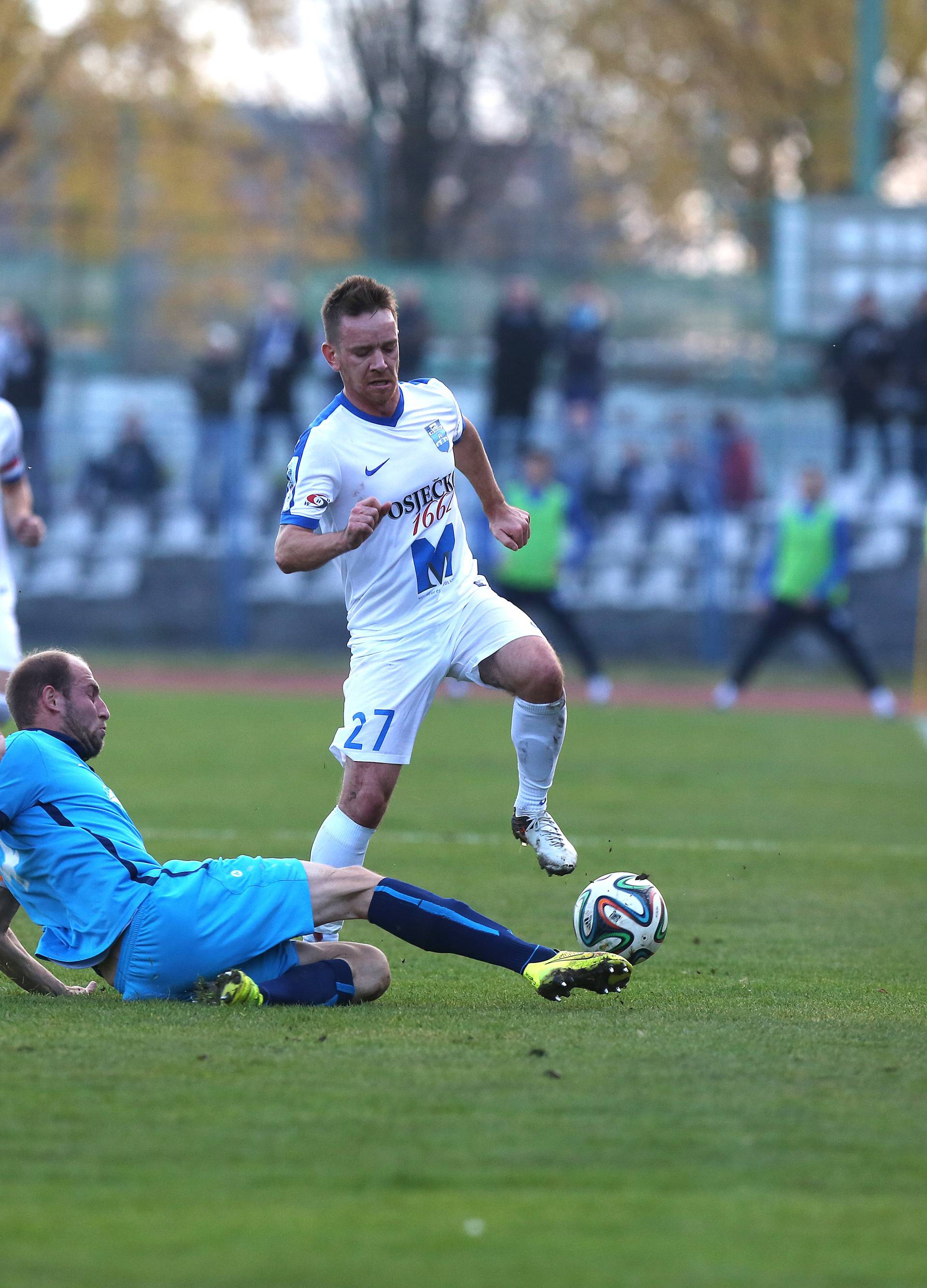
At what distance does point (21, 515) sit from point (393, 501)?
2540mm

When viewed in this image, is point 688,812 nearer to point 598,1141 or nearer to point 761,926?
point 761,926

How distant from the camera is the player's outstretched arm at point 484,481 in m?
6.83

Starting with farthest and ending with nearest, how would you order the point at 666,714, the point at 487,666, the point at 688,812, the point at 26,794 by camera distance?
1. the point at 666,714
2. the point at 688,812
3. the point at 487,666
4. the point at 26,794

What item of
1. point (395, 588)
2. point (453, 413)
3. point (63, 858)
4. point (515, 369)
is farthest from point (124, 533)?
point (63, 858)

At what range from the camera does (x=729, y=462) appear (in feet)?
75.6

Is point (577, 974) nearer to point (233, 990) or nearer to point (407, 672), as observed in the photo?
point (233, 990)

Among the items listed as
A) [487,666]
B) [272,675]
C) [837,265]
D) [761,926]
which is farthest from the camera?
[837,265]

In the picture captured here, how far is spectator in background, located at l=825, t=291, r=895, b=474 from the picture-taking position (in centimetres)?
2228

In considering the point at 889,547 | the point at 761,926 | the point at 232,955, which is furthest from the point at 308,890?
the point at 889,547

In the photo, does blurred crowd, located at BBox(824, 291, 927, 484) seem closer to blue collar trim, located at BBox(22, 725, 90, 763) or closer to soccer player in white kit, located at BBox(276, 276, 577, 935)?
soccer player in white kit, located at BBox(276, 276, 577, 935)

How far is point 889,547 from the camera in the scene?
23281 mm

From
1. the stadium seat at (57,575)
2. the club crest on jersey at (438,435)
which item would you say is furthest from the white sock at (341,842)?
the stadium seat at (57,575)

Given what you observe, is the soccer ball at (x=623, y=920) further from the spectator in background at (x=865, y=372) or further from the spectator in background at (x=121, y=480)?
the spectator in background at (x=121, y=480)

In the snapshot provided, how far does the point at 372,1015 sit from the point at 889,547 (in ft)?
61.7
